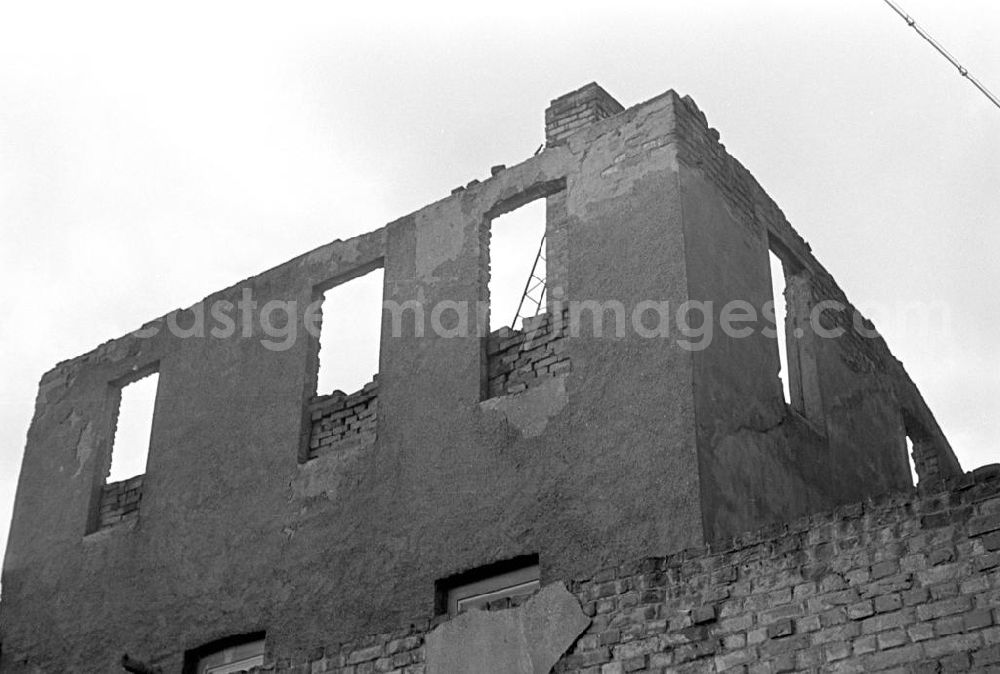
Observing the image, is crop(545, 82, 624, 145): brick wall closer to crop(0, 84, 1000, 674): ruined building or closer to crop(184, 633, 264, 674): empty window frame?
crop(0, 84, 1000, 674): ruined building

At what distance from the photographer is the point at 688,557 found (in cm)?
852

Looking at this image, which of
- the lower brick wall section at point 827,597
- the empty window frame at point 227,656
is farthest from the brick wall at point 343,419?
the lower brick wall section at point 827,597

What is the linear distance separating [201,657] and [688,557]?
643 centimetres

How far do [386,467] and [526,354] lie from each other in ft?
5.18

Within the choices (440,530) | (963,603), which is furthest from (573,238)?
(963,603)

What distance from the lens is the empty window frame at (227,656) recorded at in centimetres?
1310

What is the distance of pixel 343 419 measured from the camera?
1360 cm

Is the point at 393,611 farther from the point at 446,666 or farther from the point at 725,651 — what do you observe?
the point at 725,651

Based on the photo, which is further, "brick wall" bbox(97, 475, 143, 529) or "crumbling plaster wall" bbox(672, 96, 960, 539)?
"brick wall" bbox(97, 475, 143, 529)

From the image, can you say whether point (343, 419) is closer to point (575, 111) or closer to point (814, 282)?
point (575, 111)

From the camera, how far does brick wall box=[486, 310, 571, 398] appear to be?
485 inches

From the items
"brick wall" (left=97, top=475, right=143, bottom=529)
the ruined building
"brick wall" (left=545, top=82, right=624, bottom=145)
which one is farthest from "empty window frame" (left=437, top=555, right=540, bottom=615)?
"brick wall" (left=97, top=475, right=143, bottom=529)

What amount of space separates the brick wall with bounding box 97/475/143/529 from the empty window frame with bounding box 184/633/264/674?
193 centimetres

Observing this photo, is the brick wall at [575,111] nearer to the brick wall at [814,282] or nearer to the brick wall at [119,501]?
the brick wall at [814,282]
